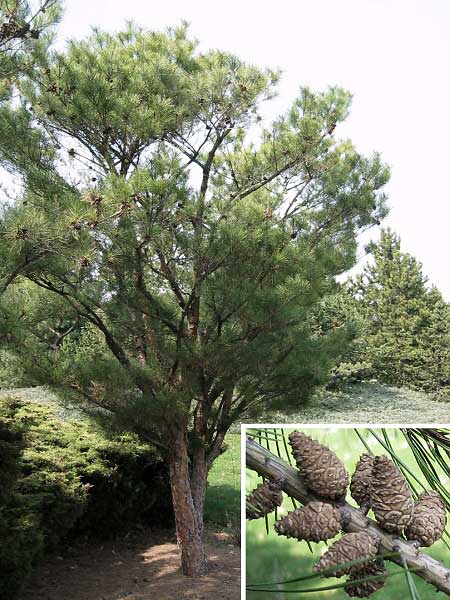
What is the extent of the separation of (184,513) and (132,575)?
1.83 feet

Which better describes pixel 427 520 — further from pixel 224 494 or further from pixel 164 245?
pixel 224 494

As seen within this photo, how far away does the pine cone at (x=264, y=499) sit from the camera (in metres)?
1.55

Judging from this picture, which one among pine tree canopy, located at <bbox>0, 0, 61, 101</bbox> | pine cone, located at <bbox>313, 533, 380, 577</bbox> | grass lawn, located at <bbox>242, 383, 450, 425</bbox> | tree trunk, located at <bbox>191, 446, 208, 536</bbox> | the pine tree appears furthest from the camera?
the pine tree

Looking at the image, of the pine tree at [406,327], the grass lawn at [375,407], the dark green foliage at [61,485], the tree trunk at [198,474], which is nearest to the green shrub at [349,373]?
the grass lawn at [375,407]

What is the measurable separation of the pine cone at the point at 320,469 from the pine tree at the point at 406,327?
10.5 metres

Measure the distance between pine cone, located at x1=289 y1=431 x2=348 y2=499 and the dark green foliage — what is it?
7.02ft

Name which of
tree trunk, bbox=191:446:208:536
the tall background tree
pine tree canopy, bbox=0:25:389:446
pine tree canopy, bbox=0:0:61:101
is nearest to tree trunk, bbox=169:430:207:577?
the tall background tree

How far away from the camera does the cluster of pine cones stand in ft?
4.82

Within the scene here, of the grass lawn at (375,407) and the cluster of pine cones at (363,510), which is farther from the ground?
the grass lawn at (375,407)

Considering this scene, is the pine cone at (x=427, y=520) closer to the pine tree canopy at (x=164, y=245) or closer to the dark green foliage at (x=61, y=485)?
the pine tree canopy at (x=164, y=245)

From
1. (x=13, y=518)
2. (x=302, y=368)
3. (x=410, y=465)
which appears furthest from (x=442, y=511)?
(x=302, y=368)

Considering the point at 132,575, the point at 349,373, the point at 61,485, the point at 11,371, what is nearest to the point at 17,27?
the point at 11,371

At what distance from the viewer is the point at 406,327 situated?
13.2 metres

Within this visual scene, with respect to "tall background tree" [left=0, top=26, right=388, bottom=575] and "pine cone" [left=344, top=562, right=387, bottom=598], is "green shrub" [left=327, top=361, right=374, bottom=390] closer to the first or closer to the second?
"tall background tree" [left=0, top=26, right=388, bottom=575]
